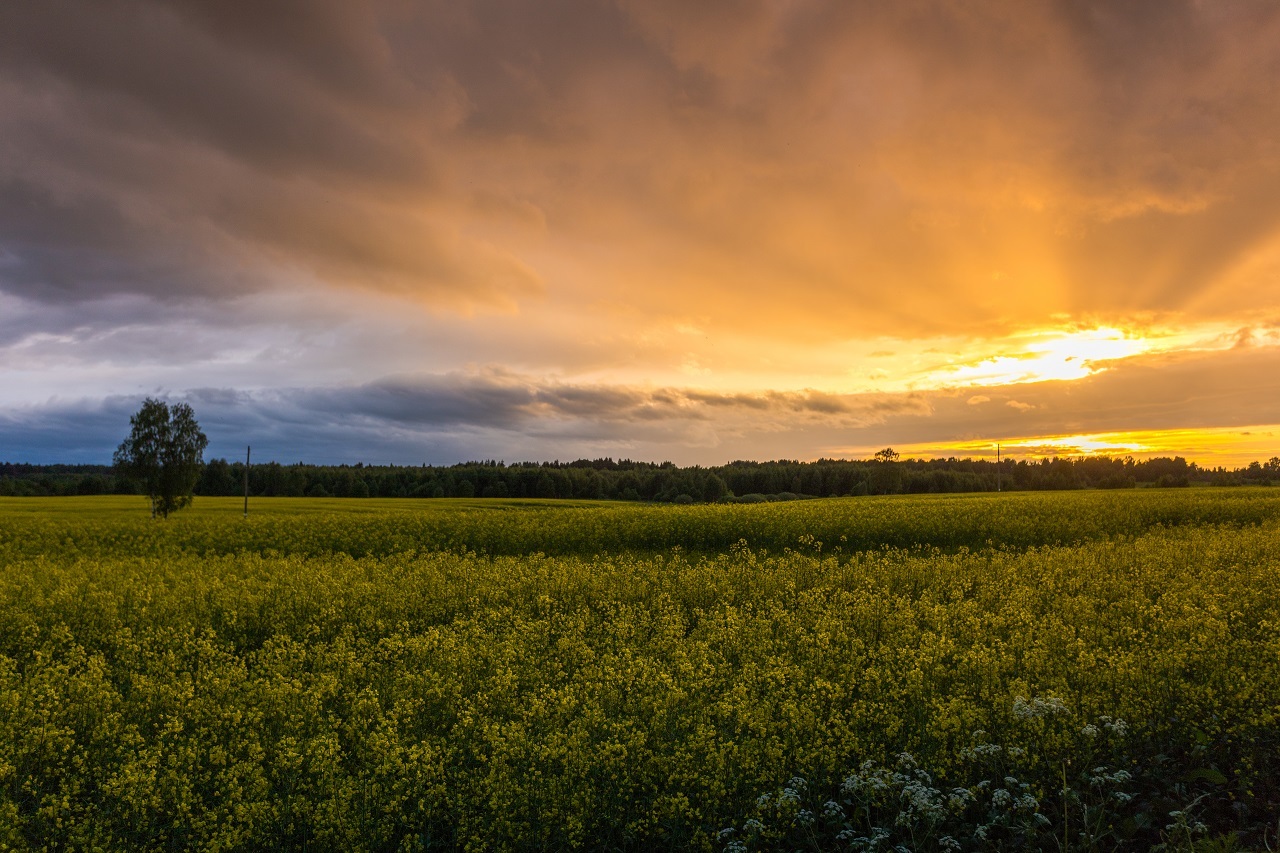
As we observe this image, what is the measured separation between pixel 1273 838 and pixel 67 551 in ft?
103

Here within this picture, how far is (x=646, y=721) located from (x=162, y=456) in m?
50.1

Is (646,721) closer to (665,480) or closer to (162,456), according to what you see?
(162,456)

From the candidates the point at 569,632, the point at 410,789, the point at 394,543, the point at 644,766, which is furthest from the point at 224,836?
the point at 394,543

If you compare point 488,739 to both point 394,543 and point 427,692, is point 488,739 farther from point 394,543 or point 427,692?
point 394,543

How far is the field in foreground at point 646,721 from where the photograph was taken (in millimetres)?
6555

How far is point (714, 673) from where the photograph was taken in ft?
29.3

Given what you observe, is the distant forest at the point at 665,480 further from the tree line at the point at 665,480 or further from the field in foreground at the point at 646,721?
the field in foreground at the point at 646,721

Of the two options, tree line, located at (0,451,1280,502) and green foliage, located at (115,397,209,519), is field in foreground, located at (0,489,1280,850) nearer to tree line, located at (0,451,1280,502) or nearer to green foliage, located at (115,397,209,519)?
green foliage, located at (115,397,209,519)

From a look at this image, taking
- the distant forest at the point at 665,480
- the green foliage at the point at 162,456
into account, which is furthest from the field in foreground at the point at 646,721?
the distant forest at the point at 665,480

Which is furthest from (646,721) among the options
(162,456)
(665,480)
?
(665,480)

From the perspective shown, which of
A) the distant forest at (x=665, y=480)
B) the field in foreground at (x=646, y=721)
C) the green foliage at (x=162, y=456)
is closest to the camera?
the field in foreground at (x=646, y=721)

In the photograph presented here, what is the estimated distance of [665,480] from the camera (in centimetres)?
10312

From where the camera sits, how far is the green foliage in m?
46.1

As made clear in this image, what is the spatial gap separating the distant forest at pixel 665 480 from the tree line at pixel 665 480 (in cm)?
15
